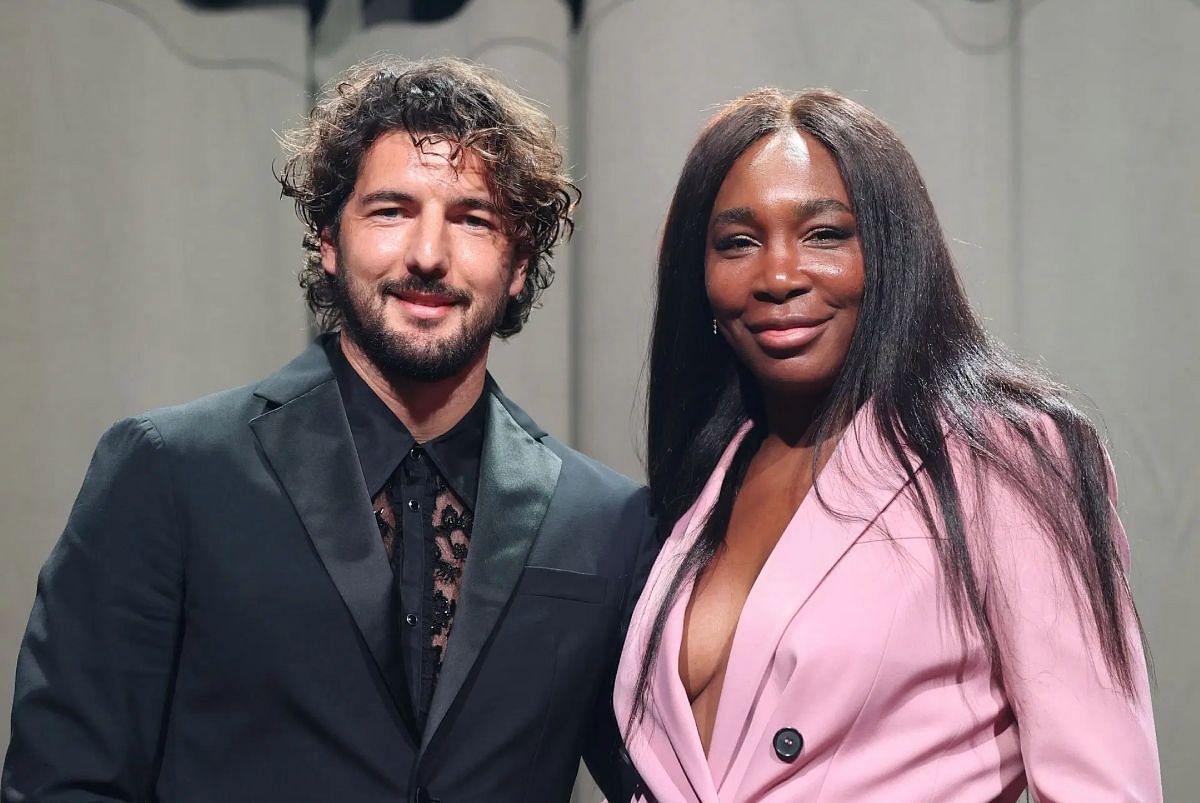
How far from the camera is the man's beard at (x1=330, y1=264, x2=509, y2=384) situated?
1691mm

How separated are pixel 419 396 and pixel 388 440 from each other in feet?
0.28

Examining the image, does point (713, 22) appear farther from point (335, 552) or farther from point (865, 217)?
point (335, 552)

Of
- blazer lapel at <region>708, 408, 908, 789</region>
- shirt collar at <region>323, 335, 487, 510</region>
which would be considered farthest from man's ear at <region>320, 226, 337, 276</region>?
blazer lapel at <region>708, 408, 908, 789</region>

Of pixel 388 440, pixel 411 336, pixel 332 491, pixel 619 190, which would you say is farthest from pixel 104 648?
pixel 619 190

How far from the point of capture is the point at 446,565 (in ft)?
5.54

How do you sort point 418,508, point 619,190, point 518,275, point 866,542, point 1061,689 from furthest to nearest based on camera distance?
point 619,190 < point 518,275 < point 418,508 < point 866,542 < point 1061,689

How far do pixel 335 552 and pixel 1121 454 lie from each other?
149cm

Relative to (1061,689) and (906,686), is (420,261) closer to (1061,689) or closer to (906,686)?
(906,686)

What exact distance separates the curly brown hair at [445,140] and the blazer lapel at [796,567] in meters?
0.59

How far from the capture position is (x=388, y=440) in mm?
1707

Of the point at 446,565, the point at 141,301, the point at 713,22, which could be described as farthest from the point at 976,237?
the point at 141,301

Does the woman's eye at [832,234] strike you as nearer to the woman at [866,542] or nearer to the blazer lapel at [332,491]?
the woman at [866,542]

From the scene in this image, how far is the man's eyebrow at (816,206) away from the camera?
60.5 inches

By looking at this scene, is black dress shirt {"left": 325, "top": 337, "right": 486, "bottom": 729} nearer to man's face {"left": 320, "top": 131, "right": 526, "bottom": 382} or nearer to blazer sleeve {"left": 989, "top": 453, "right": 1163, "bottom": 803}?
man's face {"left": 320, "top": 131, "right": 526, "bottom": 382}
